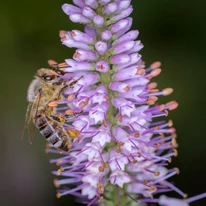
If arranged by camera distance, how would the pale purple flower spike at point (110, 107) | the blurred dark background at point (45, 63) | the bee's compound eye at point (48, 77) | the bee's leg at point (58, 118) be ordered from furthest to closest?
the blurred dark background at point (45, 63) < the bee's compound eye at point (48, 77) < the bee's leg at point (58, 118) < the pale purple flower spike at point (110, 107)

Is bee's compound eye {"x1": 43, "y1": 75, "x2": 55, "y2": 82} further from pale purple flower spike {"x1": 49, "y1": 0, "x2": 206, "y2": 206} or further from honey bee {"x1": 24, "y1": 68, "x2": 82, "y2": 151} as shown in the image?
pale purple flower spike {"x1": 49, "y1": 0, "x2": 206, "y2": 206}

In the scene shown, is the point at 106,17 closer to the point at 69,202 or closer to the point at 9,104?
the point at 69,202

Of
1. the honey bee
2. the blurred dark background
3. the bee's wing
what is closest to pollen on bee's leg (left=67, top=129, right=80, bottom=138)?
the honey bee

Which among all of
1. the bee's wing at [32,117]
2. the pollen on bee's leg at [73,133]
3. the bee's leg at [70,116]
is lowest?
the pollen on bee's leg at [73,133]

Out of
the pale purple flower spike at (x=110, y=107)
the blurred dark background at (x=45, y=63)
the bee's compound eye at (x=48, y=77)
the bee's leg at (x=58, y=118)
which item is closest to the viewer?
the pale purple flower spike at (x=110, y=107)

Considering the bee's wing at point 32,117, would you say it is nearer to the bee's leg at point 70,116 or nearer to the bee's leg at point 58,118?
the bee's leg at point 58,118

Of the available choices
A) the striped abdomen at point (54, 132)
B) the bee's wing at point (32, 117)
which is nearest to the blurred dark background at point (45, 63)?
the bee's wing at point (32, 117)
